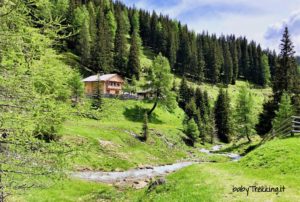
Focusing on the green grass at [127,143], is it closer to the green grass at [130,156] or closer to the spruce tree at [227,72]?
the green grass at [130,156]

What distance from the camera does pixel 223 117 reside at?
9194cm

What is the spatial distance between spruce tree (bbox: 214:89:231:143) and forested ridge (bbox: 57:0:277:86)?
33.0 m

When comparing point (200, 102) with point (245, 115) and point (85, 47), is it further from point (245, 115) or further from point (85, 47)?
point (85, 47)

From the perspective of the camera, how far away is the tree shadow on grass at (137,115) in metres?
78.4

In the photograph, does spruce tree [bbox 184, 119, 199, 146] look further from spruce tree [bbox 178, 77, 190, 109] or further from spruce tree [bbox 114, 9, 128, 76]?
spruce tree [bbox 114, 9, 128, 76]

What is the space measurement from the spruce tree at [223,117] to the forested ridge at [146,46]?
33020mm

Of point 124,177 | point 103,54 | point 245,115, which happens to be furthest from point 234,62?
point 124,177

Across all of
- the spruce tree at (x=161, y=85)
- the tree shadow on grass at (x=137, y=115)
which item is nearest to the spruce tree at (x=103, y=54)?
the tree shadow on grass at (x=137, y=115)

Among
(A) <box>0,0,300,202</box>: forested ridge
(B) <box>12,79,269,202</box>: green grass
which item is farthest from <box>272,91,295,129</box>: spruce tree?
(B) <box>12,79,269,202</box>: green grass

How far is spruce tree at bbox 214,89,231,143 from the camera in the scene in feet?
301

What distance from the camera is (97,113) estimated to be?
12.2 meters

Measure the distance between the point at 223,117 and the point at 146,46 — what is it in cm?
8574

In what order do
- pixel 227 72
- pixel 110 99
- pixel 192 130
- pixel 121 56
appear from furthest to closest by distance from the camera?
pixel 227 72
pixel 121 56
pixel 192 130
pixel 110 99

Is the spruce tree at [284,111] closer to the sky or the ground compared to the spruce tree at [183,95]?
closer to the ground
